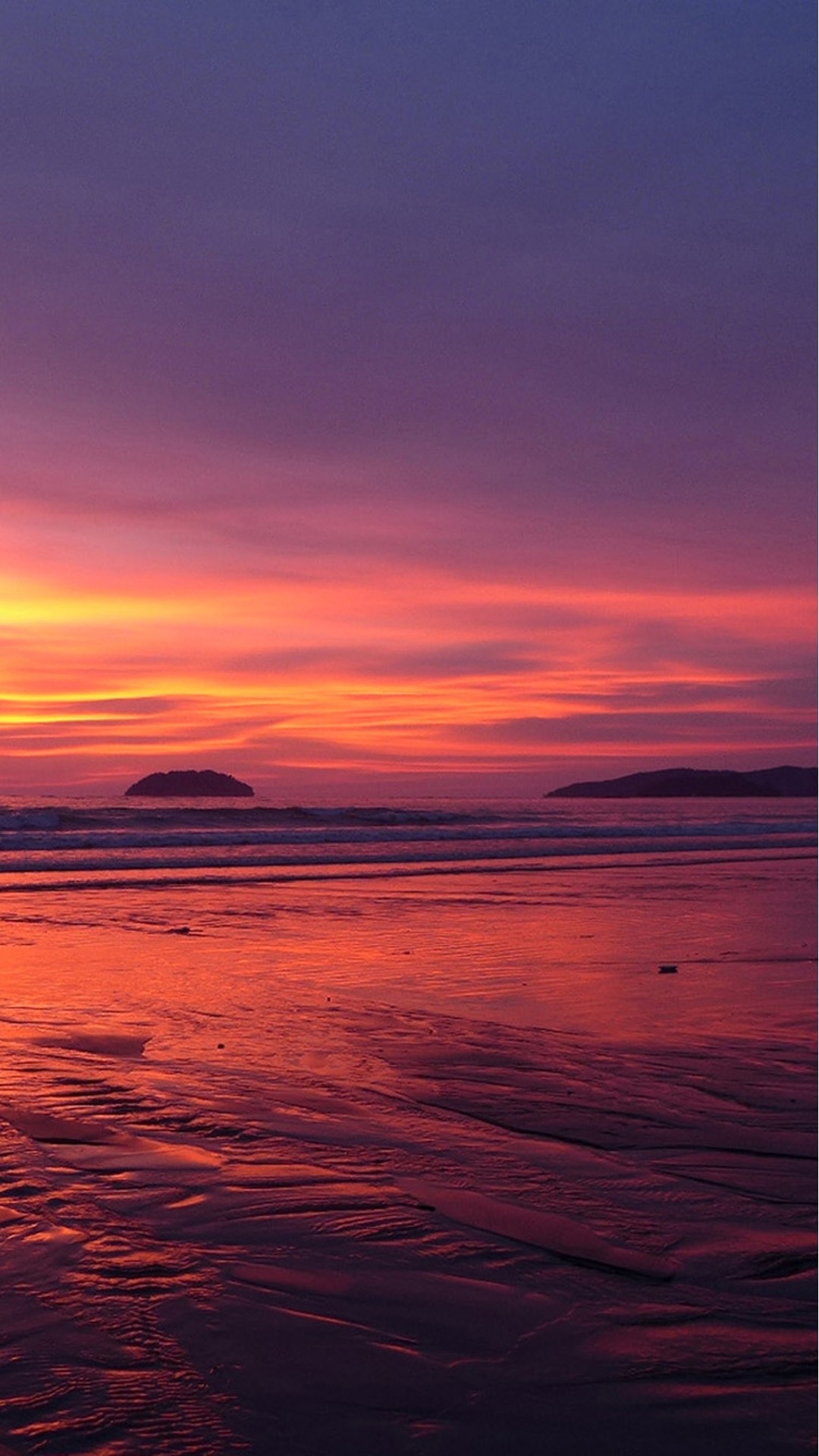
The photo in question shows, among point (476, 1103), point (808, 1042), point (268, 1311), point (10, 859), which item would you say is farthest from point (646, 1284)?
point (10, 859)

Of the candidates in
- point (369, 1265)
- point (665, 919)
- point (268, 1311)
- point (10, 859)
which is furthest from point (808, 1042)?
point (10, 859)

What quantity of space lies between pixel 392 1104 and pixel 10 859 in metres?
22.0

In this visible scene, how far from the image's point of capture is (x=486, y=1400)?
10.5ft

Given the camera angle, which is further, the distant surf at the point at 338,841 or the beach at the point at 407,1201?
the distant surf at the point at 338,841

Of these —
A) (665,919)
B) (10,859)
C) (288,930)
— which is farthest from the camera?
(10,859)

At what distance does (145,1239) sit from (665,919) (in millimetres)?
11538

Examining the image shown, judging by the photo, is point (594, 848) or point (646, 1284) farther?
point (594, 848)

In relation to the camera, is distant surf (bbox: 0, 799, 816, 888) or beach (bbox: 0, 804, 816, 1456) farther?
distant surf (bbox: 0, 799, 816, 888)

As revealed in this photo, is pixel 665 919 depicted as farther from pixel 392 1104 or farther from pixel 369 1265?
pixel 369 1265

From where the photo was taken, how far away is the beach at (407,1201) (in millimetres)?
3166

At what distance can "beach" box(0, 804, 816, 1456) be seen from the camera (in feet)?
10.4

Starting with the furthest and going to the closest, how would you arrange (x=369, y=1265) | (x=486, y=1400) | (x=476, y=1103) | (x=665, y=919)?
(x=665, y=919)
(x=476, y=1103)
(x=369, y=1265)
(x=486, y=1400)

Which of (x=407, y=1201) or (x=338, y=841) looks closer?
(x=407, y=1201)

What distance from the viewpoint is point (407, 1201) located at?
4707mm
